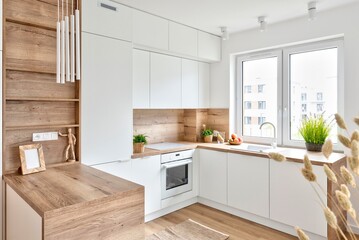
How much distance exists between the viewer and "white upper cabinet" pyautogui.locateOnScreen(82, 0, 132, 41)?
241cm

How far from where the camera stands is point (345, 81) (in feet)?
9.30

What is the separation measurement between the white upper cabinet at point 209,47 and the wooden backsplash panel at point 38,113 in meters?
1.97

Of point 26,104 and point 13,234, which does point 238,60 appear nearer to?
point 26,104

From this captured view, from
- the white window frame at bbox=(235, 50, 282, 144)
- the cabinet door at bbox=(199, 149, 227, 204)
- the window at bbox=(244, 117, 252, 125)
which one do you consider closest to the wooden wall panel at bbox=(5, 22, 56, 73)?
the cabinet door at bbox=(199, 149, 227, 204)

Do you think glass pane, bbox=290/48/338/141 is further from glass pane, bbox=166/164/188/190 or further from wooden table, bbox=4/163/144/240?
wooden table, bbox=4/163/144/240

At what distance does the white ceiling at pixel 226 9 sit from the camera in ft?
8.77

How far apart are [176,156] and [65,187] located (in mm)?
1748

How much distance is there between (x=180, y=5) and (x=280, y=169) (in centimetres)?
207

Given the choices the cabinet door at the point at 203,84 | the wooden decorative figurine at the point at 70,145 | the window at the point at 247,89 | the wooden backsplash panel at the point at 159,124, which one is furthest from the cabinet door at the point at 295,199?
the wooden decorative figurine at the point at 70,145

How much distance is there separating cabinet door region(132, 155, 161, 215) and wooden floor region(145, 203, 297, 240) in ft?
0.65

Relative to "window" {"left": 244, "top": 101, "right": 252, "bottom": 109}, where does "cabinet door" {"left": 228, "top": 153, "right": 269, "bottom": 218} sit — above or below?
below

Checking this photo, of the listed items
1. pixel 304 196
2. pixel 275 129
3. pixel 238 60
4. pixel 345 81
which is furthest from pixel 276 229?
pixel 238 60

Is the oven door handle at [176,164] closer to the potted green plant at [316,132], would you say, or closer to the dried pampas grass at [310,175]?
the potted green plant at [316,132]

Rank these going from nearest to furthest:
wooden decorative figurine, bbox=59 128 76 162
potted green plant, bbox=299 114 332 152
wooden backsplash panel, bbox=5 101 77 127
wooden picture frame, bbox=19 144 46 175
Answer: wooden picture frame, bbox=19 144 46 175, wooden backsplash panel, bbox=5 101 77 127, wooden decorative figurine, bbox=59 128 76 162, potted green plant, bbox=299 114 332 152
